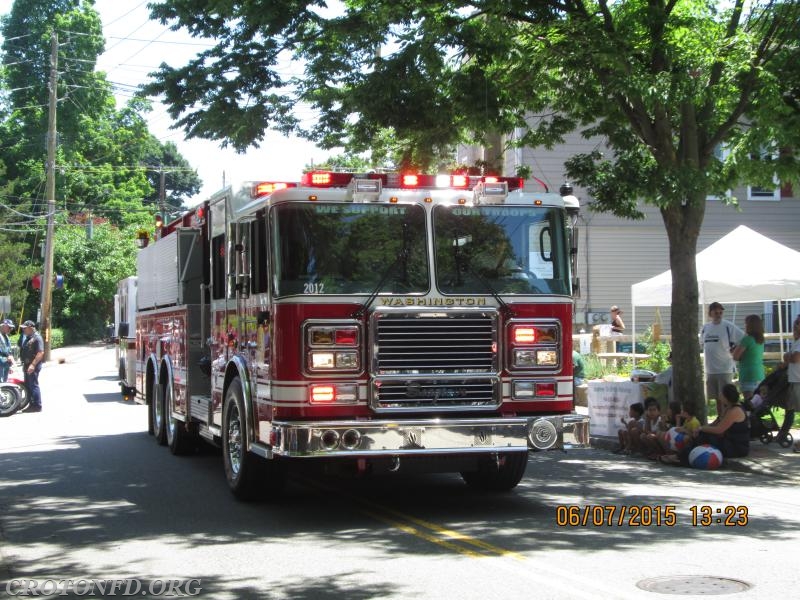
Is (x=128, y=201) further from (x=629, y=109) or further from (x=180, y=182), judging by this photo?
(x=629, y=109)

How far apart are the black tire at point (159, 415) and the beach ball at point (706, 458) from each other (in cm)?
715

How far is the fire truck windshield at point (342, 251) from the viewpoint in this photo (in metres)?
9.31

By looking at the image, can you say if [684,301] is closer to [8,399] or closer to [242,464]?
[242,464]

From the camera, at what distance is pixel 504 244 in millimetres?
9820

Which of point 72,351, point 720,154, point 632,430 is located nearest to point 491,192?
point 632,430

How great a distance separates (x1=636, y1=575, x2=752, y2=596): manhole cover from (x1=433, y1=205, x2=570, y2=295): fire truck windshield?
10.9ft

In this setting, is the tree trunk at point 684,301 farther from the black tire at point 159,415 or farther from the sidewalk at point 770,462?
the black tire at point 159,415

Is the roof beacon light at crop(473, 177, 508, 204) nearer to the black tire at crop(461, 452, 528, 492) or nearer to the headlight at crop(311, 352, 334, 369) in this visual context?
the headlight at crop(311, 352, 334, 369)

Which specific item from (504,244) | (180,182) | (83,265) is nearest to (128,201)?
(83,265)

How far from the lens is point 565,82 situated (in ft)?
52.6

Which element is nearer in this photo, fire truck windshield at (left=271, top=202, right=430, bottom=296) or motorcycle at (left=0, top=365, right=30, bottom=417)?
fire truck windshield at (left=271, top=202, right=430, bottom=296)

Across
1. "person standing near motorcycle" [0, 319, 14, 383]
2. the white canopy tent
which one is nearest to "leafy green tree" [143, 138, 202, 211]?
"person standing near motorcycle" [0, 319, 14, 383]

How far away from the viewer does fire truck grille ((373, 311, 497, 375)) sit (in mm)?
9312

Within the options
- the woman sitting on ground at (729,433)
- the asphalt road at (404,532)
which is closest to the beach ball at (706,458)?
the woman sitting on ground at (729,433)
